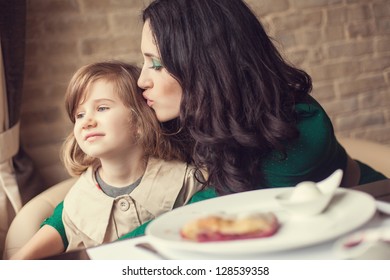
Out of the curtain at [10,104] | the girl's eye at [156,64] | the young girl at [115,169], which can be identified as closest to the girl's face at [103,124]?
the young girl at [115,169]

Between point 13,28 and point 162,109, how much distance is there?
677 millimetres

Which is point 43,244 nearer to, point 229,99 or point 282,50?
point 229,99

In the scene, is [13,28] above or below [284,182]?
above

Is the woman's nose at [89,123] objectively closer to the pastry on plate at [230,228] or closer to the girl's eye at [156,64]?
the girl's eye at [156,64]

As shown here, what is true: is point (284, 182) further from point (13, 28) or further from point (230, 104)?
point (13, 28)

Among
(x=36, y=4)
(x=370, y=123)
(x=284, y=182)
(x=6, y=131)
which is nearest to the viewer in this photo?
(x=284, y=182)

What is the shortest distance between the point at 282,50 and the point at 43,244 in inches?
43.7

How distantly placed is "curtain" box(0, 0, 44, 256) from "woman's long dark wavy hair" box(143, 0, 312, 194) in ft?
2.05

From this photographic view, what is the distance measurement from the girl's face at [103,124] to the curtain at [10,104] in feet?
1.51

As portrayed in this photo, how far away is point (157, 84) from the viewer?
45.4 inches

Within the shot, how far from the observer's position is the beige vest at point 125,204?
1.20 m
